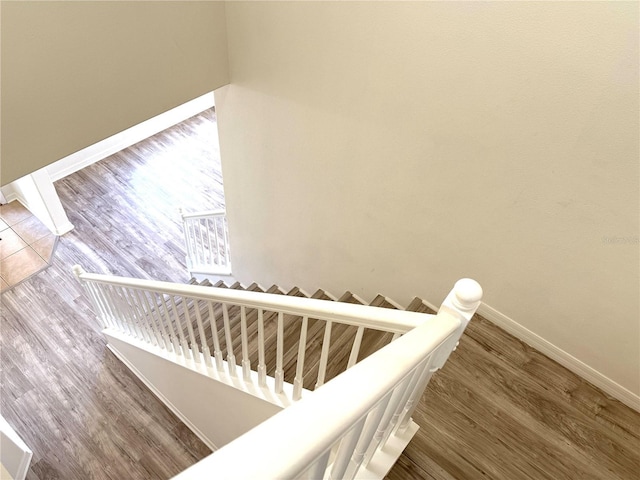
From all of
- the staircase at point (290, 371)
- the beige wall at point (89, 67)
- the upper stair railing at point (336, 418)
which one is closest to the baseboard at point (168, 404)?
the staircase at point (290, 371)

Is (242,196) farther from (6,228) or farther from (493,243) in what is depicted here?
(6,228)

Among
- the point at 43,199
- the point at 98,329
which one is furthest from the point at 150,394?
the point at 43,199

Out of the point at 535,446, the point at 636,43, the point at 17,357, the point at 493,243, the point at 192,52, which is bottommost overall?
the point at 17,357

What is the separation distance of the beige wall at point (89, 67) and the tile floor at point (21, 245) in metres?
A: 3.32

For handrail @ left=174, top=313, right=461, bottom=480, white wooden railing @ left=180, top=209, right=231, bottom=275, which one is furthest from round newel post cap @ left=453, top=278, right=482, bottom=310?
white wooden railing @ left=180, top=209, right=231, bottom=275

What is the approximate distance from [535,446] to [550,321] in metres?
0.62

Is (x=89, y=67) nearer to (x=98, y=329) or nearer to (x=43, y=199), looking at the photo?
(x=98, y=329)

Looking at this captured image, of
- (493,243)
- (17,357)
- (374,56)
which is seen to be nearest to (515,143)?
(493,243)

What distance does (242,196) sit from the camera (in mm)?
3664

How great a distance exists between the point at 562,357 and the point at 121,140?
6.09 meters

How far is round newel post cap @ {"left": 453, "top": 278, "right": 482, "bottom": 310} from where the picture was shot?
1102 mm

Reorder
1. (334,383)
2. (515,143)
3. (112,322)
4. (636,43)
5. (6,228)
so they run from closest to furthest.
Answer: (334,383), (636,43), (515,143), (112,322), (6,228)

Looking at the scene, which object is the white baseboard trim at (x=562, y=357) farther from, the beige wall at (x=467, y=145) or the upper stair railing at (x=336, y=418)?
the upper stair railing at (x=336, y=418)

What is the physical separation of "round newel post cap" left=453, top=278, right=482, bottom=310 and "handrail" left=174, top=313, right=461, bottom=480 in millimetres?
126
